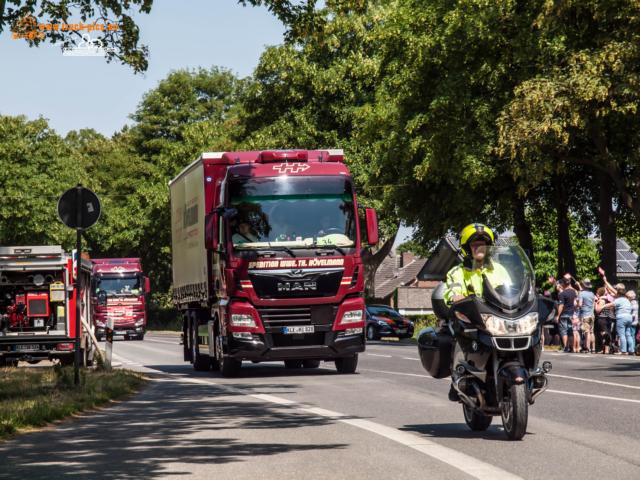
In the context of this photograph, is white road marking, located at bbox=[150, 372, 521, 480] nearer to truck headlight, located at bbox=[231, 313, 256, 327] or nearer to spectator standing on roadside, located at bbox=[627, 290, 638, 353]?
truck headlight, located at bbox=[231, 313, 256, 327]

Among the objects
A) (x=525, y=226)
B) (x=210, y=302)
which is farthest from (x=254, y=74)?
(x=210, y=302)

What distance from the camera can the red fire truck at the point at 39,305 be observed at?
88.3 feet

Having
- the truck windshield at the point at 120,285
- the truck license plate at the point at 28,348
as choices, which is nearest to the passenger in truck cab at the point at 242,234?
the truck license plate at the point at 28,348

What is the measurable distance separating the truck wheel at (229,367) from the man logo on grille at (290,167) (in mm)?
3410

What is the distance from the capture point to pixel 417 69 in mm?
39938

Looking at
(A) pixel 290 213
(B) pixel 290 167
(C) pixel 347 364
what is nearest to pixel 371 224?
(A) pixel 290 213

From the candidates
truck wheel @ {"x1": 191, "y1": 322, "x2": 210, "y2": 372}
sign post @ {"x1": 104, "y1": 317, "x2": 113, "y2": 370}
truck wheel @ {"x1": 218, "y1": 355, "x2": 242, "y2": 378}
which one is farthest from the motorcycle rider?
truck wheel @ {"x1": 191, "y1": 322, "x2": 210, "y2": 372}

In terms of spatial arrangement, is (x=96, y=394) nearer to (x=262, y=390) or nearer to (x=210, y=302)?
(x=262, y=390)

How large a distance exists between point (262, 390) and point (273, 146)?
37988 millimetres

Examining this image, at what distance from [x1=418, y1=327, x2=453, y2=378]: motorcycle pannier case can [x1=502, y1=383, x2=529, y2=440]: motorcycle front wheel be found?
0.89 m

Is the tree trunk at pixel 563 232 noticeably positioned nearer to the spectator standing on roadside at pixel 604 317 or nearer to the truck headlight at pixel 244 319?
the spectator standing on roadside at pixel 604 317

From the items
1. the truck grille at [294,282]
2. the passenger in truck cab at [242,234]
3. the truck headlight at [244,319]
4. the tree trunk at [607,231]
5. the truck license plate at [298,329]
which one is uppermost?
the tree trunk at [607,231]

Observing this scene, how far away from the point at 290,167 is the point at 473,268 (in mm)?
10833

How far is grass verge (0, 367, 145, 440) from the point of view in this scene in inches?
514
